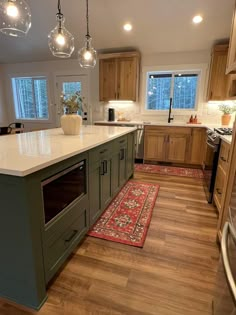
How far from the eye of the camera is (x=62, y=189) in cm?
138

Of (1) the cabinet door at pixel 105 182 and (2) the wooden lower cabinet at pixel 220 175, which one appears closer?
(1) the cabinet door at pixel 105 182

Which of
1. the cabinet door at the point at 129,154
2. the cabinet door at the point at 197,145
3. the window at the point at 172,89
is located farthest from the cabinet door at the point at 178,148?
the cabinet door at the point at 129,154

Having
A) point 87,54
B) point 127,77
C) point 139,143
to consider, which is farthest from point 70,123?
point 127,77

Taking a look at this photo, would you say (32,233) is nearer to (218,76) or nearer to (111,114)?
(111,114)

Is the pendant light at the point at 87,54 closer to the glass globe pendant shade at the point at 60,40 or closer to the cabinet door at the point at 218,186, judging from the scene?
the glass globe pendant shade at the point at 60,40

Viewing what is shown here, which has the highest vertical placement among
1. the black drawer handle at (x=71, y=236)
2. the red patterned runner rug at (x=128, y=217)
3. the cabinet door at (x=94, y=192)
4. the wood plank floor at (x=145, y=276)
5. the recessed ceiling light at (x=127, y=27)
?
the recessed ceiling light at (x=127, y=27)

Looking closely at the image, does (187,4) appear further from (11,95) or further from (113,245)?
(11,95)

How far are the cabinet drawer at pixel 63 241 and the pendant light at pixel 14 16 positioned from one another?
1.74 m

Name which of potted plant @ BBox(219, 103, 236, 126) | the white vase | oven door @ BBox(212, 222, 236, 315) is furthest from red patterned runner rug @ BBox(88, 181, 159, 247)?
potted plant @ BBox(219, 103, 236, 126)

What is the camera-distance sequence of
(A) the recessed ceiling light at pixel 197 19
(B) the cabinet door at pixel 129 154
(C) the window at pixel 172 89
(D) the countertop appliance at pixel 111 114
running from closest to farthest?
1. (B) the cabinet door at pixel 129 154
2. (A) the recessed ceiling light at pixel 197 19
3. (C) the window at pixel 172 89
4. (D) the countertop appliance at pixel 111 114

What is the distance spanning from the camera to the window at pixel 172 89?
4.57 meters

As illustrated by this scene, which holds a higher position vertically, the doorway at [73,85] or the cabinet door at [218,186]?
the doorway at [73,85]

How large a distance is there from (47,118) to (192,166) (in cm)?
444

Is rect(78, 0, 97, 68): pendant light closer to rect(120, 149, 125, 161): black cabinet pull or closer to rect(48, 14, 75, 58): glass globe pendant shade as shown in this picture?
rect(48, 14, 75, 58): glass globe pendant shade
